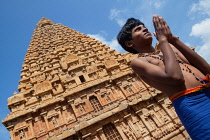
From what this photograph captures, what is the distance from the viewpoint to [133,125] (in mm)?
12227

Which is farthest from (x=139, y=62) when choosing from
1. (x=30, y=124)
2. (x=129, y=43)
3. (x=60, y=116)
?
(x=30, y=124)

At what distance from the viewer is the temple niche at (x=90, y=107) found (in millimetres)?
11758

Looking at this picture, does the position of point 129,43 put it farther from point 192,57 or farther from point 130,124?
point 130,124

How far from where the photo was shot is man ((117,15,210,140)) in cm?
187

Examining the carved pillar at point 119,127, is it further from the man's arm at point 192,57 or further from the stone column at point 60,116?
the man's arm at point 192,57

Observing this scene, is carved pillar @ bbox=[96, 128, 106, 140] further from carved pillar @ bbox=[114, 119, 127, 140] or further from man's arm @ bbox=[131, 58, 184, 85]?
man's arm @ bbox=[131, 58, 184, 85]

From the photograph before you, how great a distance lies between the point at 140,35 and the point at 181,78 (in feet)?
3.85

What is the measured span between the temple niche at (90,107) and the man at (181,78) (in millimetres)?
10038

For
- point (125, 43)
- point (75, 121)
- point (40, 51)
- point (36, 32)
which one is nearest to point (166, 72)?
point (125, 43)

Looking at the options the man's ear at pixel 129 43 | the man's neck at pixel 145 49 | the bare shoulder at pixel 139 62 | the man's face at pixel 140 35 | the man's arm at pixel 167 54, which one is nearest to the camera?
the man's arm at pixel 167 54

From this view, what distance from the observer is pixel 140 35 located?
9.36 ft

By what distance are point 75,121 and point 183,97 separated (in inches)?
469

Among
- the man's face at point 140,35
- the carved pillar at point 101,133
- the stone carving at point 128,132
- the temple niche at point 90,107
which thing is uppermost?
the temple niche at point 90,107

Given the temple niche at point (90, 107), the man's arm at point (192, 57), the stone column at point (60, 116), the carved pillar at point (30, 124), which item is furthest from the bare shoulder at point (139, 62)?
the carved pillar at point (30, 124)
